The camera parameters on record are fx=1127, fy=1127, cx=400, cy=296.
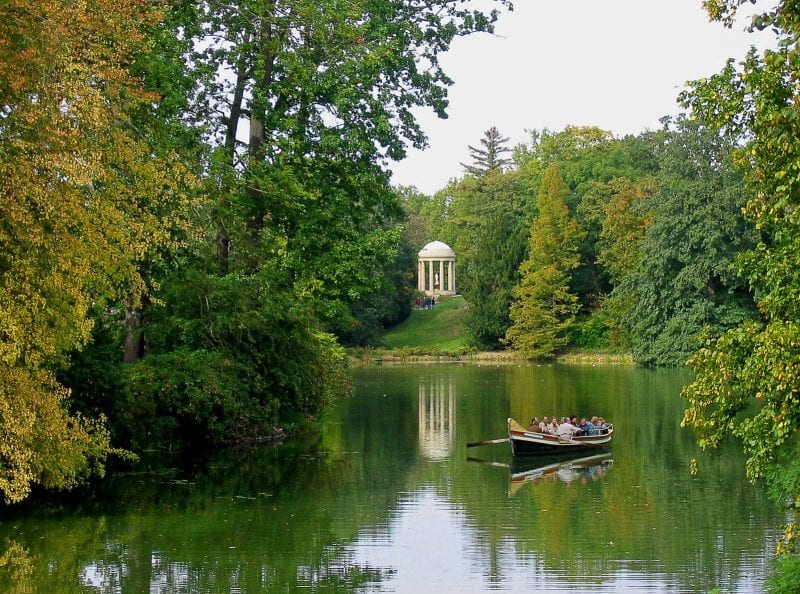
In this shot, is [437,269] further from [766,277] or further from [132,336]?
[766,277]

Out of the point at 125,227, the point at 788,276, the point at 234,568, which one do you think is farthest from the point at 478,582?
the point at 125,227

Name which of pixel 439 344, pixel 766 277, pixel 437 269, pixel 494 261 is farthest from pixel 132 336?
pixel 437 269

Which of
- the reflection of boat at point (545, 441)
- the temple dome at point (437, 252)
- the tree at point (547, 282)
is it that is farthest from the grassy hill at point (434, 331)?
the reflection of boat at point (545, 441)

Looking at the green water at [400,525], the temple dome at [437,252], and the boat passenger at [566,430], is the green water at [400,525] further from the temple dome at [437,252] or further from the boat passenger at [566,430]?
the temple dome at [437,252]

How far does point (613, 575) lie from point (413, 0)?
723 inches

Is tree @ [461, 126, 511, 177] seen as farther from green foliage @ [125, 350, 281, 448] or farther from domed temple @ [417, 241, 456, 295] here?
green foliage @ [125, 350, 281, 448]

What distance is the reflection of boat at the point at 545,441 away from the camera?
86.9 ft

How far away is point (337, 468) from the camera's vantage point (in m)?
24.5

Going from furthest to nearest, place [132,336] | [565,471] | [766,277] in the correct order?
[132,336], [565,471], [766,277]

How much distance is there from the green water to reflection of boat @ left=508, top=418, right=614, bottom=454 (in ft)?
1.42

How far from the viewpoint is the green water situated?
14461mm

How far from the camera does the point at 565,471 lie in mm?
24922

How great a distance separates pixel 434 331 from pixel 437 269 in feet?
47.5

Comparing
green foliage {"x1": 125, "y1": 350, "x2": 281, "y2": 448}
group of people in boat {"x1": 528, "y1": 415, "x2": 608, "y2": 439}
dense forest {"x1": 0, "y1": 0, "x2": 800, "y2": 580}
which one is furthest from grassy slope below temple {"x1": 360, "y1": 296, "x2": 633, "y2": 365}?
green foliage {"x1": 125, "y1": 350, "x2": 281, "y2": 448}
